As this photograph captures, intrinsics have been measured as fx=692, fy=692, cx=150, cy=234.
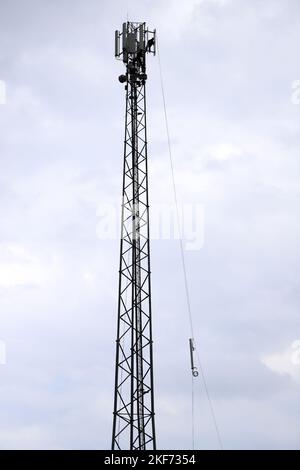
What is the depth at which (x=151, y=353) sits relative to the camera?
53.6 m

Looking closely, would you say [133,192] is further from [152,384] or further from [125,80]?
[152,384]

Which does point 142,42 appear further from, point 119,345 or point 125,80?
point 119,345

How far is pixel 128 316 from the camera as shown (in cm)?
5428

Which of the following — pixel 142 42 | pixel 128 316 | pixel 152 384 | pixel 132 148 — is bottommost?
pixel 152 384

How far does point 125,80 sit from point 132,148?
20.8ft
